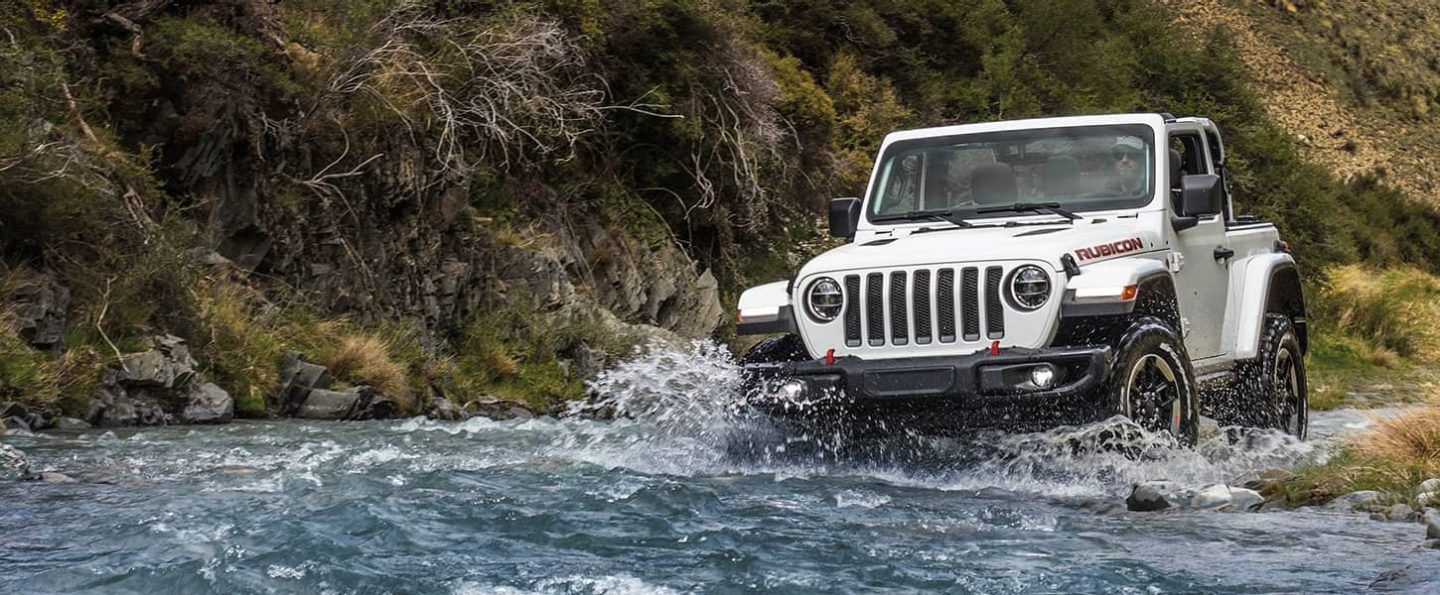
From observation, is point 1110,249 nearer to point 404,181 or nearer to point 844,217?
point 844,217

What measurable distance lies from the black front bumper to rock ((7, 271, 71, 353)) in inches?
217

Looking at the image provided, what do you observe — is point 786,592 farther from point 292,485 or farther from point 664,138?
point 664,138

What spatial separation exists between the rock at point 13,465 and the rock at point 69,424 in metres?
1.75

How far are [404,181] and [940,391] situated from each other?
857 centimetres

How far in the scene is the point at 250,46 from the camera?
14.4 m

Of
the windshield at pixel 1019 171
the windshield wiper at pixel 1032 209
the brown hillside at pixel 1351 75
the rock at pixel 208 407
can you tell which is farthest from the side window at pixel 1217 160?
the brown hillside at pixel 1351 75

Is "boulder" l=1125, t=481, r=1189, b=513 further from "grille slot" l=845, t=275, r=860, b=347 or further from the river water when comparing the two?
"grille slot" l=845, t=275, r=860, b=347

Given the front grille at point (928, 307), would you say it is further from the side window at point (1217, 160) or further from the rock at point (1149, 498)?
the side window at point (1217, 160)

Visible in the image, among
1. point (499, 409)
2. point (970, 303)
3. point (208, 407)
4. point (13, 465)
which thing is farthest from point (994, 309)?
point (499, 409)

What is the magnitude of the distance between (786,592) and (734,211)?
14684 mm

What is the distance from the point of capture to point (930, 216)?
1025 cm

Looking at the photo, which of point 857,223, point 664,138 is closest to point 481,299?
point 664,138

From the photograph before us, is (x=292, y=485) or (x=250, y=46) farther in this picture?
(x=250, y=46)

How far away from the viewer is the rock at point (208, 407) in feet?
38.9
